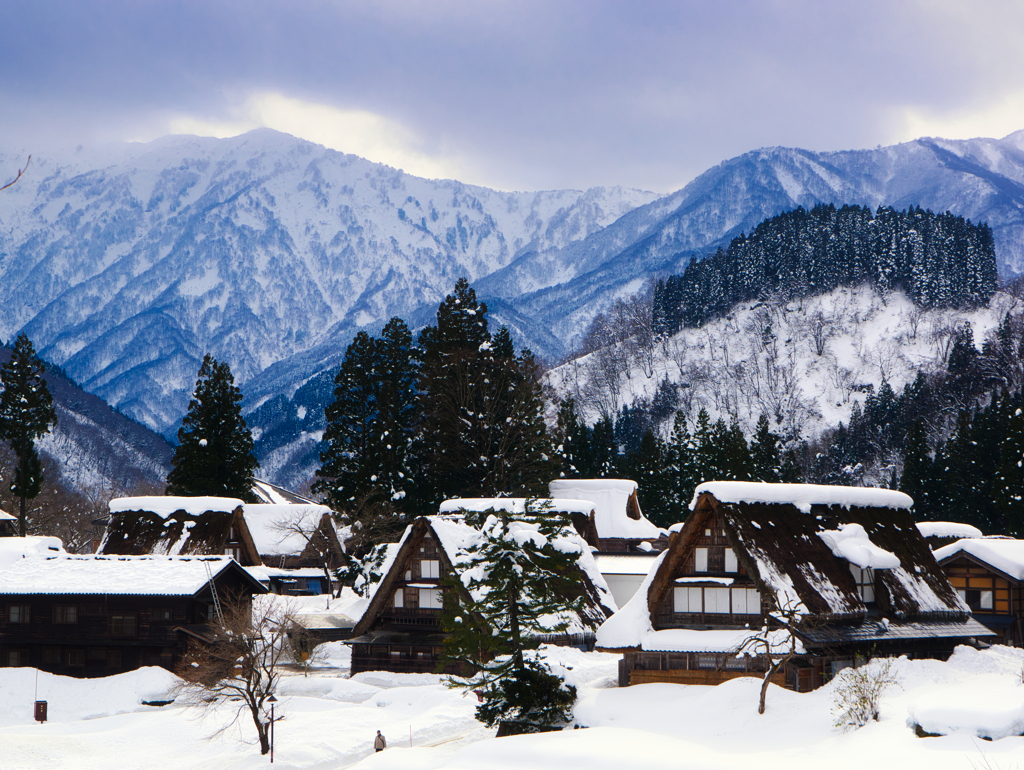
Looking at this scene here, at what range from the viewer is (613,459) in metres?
97.8

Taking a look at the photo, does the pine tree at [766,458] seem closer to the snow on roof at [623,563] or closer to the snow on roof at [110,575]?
the snow on roof at [623,563]

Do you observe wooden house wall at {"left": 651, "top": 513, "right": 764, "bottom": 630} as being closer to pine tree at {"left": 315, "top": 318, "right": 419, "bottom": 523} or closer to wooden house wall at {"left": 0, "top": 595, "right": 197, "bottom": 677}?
wooden house wall at {"left": 0, "top": 595, "right": 197, "bottom": 677}

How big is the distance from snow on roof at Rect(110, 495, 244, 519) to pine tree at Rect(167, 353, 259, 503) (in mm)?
4644

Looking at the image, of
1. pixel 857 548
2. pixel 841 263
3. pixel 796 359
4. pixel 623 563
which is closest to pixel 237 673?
pixel 857 548

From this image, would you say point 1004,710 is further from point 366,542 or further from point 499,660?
point 366,542

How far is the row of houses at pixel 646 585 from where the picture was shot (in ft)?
97.5

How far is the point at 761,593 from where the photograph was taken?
92.9ft

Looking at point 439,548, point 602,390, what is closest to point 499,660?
point 439,548

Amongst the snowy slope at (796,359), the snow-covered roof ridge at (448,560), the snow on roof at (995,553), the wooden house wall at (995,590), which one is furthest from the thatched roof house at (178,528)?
the snowy slope at (796,359)

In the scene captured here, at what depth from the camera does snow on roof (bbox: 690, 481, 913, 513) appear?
100 ft

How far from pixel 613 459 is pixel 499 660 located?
2770 inches

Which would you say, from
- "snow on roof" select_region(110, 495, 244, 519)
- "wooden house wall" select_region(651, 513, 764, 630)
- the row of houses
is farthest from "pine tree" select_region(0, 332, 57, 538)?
"wooden house wall" select_region(651, 513, 764, 630)

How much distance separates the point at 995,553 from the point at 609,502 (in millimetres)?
27544

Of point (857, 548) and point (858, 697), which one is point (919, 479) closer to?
point (857, 548)
